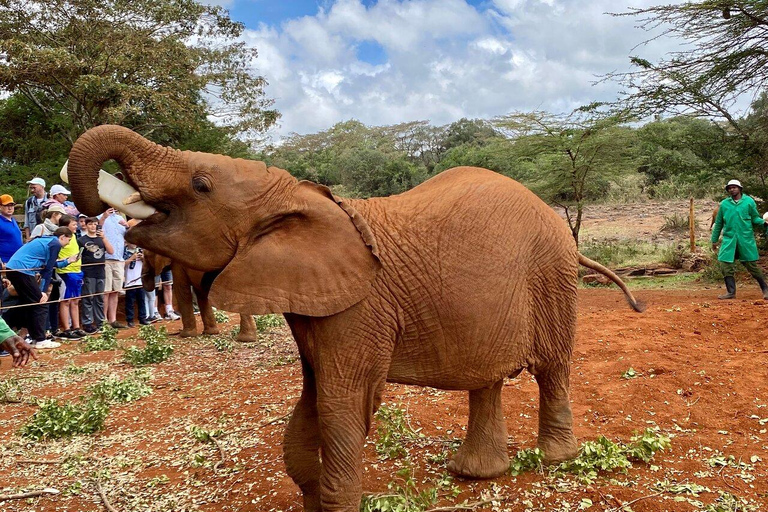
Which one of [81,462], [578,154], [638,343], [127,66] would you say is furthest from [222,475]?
[127,66]

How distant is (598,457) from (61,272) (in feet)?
28.5

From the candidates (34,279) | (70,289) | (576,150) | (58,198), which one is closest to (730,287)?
(576,150)

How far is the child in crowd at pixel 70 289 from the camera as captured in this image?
31.1ft

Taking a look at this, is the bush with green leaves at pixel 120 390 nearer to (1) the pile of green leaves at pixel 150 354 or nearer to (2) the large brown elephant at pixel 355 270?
(1) the pile of green leaves at pixel 150 354

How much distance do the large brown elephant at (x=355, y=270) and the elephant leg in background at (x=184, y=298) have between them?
6.47 meters

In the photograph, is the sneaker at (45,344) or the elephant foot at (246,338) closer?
the sneaker at (45,344)

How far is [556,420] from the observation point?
4.09m

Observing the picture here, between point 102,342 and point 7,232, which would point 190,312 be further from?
point 7,232

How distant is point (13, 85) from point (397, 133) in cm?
4835

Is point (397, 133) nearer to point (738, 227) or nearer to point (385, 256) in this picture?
point (738, 227)

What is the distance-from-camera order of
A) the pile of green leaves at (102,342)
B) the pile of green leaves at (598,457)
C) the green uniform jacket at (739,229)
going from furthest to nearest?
the green uniform jacket at (739,229) < the pile of green leaves at (102,342) < the pile of green leaves at (598,457)

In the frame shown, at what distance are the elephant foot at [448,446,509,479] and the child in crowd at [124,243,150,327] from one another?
28.9 ft

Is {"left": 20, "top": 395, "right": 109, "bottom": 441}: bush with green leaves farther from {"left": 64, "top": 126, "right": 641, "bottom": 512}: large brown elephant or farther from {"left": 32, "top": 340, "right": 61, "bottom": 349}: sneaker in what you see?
{"left": 32, "top": 340, "right": 61, "bottom": 349}: sneaker

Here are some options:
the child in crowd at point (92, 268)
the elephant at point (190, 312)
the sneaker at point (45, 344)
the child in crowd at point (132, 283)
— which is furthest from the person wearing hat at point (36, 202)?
the elephant at point (190, 312)
